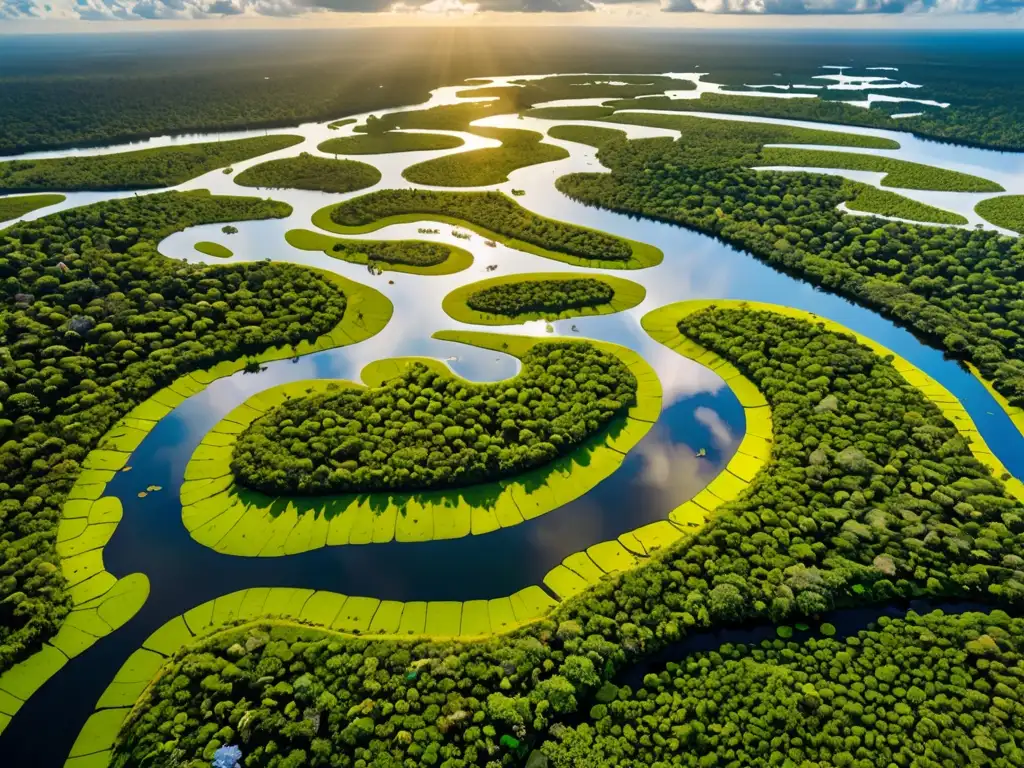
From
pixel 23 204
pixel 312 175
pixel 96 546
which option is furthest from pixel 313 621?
pixel 23 204

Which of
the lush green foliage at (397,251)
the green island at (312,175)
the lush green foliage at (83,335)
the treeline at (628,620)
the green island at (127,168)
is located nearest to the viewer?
the treeline at (628,620)

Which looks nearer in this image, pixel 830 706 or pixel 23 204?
pixel 830 706

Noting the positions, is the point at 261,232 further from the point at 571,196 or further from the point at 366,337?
the point at 571,196

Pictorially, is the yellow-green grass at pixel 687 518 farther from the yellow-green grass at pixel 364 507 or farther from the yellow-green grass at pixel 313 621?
the yellow-green grass at pixel 364 507

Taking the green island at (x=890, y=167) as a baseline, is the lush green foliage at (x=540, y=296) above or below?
below

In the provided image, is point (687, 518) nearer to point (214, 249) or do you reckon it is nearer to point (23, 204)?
point (214, 249)

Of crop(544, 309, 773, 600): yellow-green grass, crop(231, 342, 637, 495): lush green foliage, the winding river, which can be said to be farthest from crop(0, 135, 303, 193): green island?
crop(544, 309, 773, 600): yellow-green grass

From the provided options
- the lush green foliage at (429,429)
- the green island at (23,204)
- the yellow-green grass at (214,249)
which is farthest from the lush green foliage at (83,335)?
the green island at (23,204)
